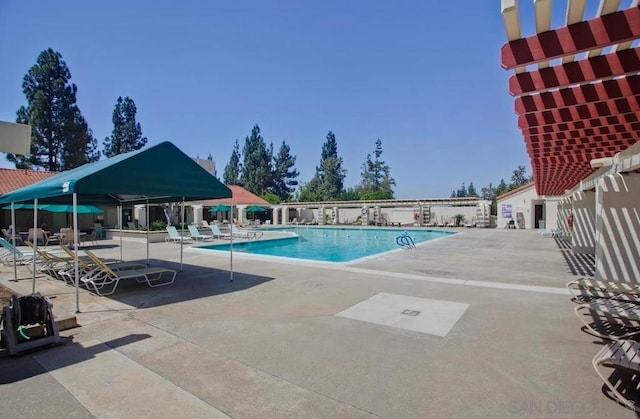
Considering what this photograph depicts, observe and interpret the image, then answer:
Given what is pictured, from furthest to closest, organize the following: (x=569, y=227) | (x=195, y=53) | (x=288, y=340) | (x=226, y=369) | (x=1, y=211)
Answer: (x=1, y=211) → (x=569, y=227) → (x=195, y=53) → (x=288, y=340) → (x=226, y=369)

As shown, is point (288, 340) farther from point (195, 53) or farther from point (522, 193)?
point (522, 193)

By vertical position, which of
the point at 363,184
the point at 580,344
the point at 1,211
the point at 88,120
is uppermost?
the point at 88,120

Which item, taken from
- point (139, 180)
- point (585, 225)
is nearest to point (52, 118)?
point (139, 180)

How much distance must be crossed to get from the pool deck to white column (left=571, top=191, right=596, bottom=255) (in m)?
7.05

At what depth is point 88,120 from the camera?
1351 inches

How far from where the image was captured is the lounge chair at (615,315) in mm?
4098

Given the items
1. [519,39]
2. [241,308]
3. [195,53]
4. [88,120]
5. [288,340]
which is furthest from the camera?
[88,120]

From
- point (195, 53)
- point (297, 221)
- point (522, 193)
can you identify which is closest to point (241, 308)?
point (195, 53)

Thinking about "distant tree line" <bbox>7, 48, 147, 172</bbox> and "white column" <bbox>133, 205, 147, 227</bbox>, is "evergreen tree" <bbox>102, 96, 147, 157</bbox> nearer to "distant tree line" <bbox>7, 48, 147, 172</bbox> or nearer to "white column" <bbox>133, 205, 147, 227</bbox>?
"distant tree line" <bbox>7, 48, 147, 172</bbox>

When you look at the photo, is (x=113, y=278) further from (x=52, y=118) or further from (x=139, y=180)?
(x=52, y=118)

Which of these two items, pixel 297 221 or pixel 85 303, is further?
pixel 297 221

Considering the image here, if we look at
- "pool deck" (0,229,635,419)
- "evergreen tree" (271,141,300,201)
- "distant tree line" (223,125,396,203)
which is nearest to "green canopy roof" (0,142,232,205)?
"pool deck" (0,229,635,419)

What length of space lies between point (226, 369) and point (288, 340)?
37.7 inches

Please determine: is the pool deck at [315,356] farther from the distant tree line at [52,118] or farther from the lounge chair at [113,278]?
the distant tree line at [52,118]
